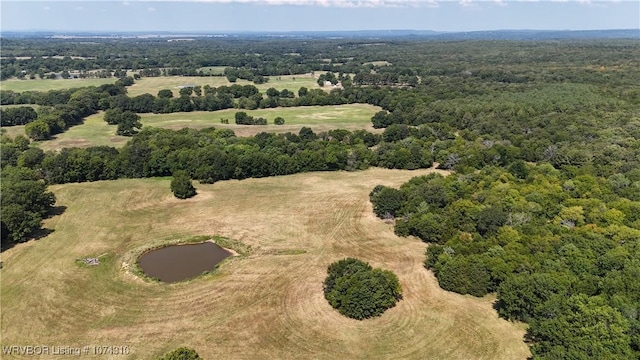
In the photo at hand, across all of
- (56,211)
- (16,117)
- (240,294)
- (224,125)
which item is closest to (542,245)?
(240,294)

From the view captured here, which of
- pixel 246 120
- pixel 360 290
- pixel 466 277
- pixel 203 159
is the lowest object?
pixel 466 277

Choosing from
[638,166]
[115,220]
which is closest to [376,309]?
[115,220]

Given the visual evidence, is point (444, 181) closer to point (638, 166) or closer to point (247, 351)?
point (638, 166)

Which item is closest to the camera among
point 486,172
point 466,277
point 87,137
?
point 466,277

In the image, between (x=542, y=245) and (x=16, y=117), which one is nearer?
(x=542, y=245)

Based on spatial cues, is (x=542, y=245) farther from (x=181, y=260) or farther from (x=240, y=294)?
(x=181, y=260)

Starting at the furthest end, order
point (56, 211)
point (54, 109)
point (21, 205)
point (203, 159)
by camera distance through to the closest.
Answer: point (54, 109) → point (203, 159) → point (56, 211) → point (21, 205)

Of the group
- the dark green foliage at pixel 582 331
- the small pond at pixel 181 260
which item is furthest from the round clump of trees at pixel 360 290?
the small pond at pixel 181 260
